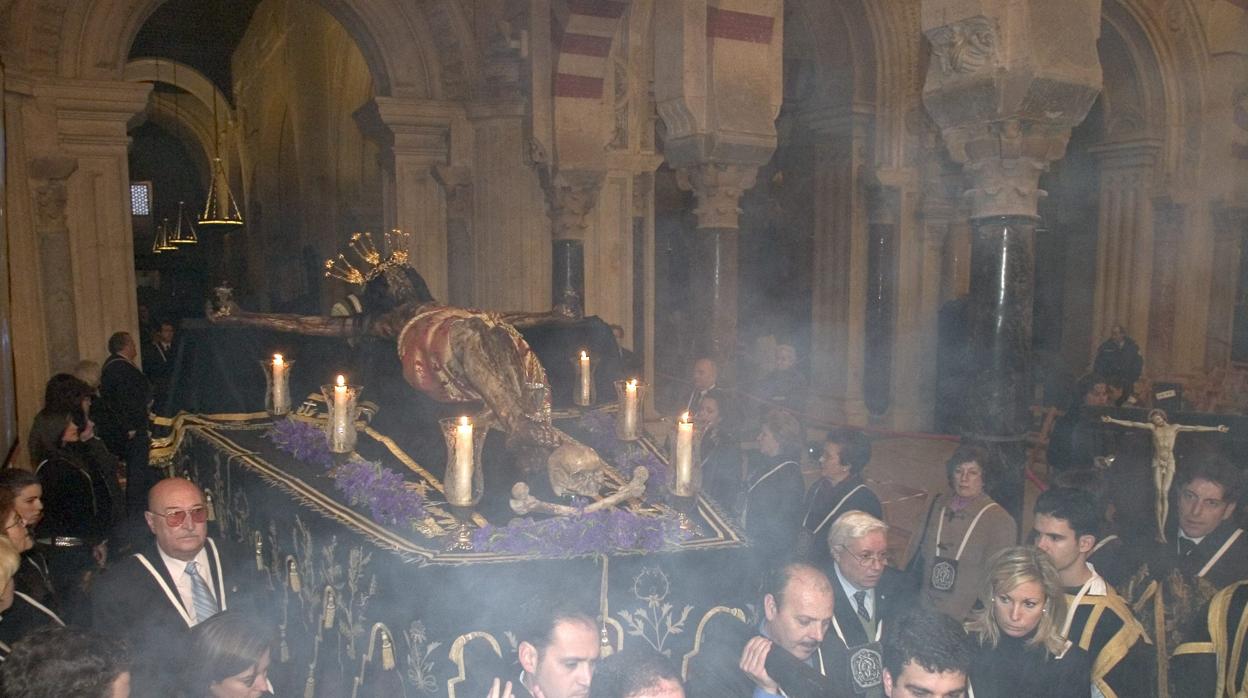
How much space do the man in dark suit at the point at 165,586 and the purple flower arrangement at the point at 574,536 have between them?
3.05 ft

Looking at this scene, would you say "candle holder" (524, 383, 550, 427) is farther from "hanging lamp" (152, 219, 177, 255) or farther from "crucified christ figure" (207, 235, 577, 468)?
"hanging lamp" (152, 219, 177, 255)

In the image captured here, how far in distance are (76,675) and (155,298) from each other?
80.9 feet

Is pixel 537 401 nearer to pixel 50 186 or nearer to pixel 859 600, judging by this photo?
pixel 859 600

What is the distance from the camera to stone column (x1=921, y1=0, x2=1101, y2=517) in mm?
4305

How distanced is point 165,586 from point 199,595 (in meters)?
0.14

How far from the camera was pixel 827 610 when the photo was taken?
8.11ft

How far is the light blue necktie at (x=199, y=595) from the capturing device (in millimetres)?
3023

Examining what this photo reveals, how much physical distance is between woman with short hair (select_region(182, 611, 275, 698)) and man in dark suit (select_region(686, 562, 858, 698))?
4.07 ft

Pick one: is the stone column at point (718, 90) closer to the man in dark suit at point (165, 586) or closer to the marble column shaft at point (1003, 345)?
the marble column shaft at point (1003, 345)

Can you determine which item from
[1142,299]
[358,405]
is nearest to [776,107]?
[358,405]

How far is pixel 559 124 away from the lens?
830cm

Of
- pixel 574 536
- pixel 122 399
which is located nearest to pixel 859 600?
pixel 574 536

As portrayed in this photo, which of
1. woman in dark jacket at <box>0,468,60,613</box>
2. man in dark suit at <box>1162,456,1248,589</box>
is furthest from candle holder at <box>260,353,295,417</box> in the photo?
man in dark suit at <box>1162,456,1248,589</box>

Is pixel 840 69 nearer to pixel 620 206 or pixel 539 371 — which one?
pixel 620 206
